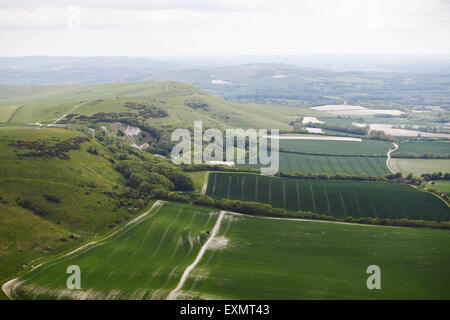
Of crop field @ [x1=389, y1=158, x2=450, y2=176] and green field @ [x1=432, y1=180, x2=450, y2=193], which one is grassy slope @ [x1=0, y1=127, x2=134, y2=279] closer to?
green field @ [x1=432, y1=180, x2=450, y2=193]

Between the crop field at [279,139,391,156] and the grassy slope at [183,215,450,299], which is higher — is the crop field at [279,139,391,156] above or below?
above

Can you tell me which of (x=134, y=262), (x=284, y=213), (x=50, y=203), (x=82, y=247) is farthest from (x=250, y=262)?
(x=50, y=203)

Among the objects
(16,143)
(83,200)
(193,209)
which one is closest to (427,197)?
(193,209)

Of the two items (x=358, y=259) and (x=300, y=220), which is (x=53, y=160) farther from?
(x=358, y=259)

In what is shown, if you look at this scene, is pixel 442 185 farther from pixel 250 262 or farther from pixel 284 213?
pixel 250 262

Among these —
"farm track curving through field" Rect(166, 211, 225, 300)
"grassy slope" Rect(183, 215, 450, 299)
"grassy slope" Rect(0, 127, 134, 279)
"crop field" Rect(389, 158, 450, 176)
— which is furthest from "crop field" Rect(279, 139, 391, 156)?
"grassy slope" Rect(0, 127, 134, 279)

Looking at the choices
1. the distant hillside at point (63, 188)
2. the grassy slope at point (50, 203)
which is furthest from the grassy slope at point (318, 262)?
the grassy slope at point (50, 203)

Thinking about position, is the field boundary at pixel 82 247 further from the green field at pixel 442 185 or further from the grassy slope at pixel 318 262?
the green field at pixel 442 185
